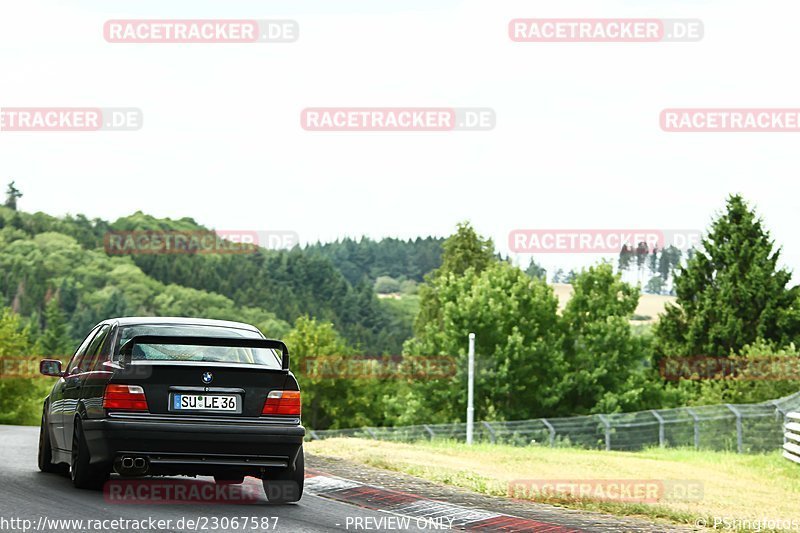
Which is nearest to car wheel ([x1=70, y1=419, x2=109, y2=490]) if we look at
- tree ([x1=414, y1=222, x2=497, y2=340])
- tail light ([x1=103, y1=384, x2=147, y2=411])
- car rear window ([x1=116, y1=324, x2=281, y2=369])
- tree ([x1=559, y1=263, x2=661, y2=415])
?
tail light ([x1=103, y1=384, x2=147, y2=411])

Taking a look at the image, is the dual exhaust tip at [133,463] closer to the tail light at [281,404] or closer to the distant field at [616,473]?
the tail light at [281,404]

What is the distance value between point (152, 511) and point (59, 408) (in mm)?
2528

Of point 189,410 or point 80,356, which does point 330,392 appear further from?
point 189,410

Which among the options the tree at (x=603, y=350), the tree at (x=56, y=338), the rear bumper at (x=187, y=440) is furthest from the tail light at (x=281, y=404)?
the tree at (x=56, y=338)

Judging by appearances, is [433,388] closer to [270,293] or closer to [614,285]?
[614,285]

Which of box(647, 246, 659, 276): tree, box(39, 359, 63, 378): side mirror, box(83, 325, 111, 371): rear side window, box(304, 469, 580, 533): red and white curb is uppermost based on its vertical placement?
box(647, 246, 659, 276): tree

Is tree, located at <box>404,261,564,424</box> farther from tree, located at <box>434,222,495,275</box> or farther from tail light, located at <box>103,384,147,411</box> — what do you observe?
tail light, located at <box>103,384,147,411</box>

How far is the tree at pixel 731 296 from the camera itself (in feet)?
221

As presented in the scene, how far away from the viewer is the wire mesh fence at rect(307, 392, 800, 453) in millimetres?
36375

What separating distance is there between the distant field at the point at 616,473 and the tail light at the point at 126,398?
4.97 m

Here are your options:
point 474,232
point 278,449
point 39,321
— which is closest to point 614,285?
point 474,232

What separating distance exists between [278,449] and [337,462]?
617 cm

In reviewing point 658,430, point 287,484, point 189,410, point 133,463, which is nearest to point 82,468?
→ point 133,463

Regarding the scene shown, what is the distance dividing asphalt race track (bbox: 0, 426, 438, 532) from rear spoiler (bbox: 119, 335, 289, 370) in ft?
4.40
